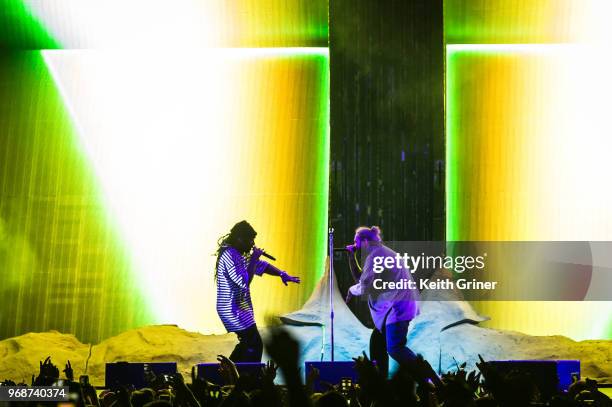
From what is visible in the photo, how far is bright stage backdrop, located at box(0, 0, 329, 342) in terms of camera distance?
1001 centimetres

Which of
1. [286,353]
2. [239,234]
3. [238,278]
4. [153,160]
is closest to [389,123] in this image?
[239,234]

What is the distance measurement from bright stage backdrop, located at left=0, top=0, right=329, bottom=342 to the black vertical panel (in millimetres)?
922

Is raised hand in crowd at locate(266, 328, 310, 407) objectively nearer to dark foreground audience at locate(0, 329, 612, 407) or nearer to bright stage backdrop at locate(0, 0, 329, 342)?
dark foreground audience at locate(0, 329, 612, 407)

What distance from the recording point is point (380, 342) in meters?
6.45

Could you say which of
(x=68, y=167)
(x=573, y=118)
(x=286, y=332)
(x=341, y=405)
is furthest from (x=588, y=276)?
(x=286, y=332)

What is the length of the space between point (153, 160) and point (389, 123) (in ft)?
10.2

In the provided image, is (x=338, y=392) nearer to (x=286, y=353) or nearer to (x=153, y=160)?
(x=286, y=353)

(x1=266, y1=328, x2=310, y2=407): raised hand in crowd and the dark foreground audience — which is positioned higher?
(x1=266, y1=328, x2=310, y2=407): raised hand in crowd

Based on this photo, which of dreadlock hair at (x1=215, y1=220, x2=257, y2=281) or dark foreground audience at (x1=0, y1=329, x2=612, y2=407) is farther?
dreadlock hair at (x1=215, y1=220, x2=257, y2=281)

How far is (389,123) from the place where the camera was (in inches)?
362

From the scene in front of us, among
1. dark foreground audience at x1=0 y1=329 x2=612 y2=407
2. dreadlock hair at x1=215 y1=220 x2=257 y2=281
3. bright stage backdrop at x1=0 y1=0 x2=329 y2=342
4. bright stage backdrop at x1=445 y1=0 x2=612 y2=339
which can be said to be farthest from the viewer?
bright stage backdrop at x1=0 y1=0 x2=329 y2=342

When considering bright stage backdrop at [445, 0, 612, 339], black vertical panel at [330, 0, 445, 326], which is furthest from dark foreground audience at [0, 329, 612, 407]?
bright stage backdrop at [445, 0, 612, 339]

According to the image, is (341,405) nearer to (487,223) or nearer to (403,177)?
(403,177)

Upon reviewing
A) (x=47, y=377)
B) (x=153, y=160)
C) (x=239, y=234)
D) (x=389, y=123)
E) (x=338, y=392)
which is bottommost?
(x=47, y=377)
